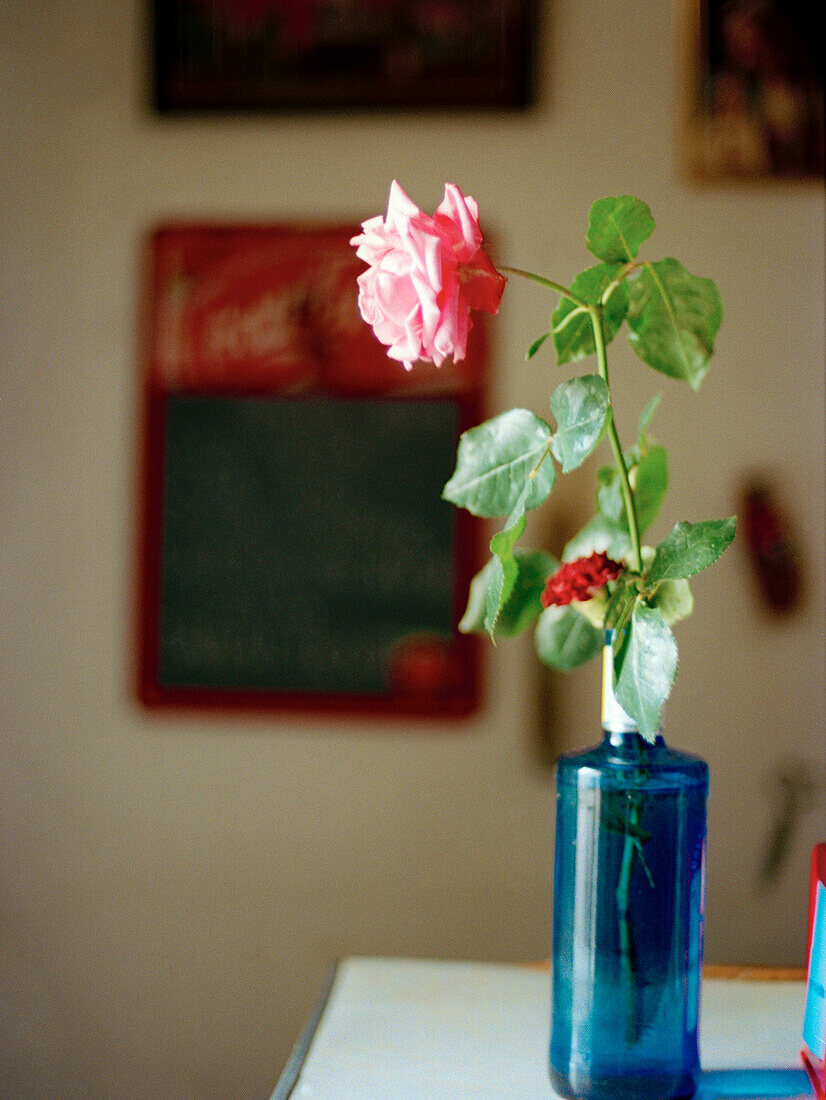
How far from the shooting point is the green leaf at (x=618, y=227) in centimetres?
66

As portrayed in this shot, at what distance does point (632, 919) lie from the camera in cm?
69

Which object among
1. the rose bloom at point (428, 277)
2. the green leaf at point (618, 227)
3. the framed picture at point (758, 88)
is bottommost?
the rose bloom at point (428, 277)

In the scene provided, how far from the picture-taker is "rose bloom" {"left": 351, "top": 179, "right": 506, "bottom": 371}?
590 millimetres

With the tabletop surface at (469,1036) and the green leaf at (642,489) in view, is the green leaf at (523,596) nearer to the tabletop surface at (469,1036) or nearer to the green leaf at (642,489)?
the green leaf at (642,489)

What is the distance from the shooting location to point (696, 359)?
0.72 metres

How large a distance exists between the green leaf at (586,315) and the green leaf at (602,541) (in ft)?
0.48

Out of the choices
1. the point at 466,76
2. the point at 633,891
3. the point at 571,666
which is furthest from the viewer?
the point at 466,76

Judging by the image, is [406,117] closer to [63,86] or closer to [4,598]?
[63,86]

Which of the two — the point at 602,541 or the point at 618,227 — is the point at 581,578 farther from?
the point at 618,227

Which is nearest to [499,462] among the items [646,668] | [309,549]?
[646,668]

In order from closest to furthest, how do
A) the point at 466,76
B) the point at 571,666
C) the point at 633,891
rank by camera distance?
the point at 633,891 < the point at 571,666 < the point at 466,76

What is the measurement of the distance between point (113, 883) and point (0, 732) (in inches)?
10.7

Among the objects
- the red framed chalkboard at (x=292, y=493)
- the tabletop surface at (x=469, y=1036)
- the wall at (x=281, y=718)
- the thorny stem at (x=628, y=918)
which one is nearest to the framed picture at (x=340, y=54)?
the wall at (x=281, y=718)

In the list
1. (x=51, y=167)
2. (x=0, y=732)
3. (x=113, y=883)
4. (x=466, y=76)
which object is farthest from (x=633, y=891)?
(x=51, y=167)
